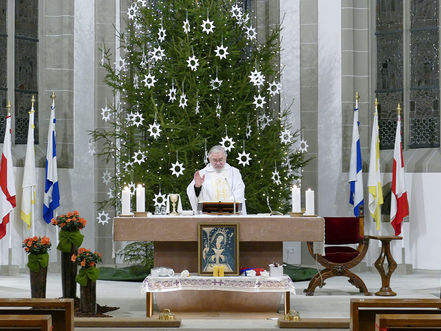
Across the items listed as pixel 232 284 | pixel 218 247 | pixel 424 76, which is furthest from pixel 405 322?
pixel 424 76

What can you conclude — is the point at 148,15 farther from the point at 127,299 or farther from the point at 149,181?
the point at 127,299

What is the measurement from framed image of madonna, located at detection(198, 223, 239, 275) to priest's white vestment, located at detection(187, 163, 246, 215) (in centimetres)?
100

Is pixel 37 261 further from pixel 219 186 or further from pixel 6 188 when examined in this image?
pixel 6 188

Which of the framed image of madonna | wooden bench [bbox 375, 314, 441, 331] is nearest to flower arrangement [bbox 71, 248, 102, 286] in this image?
the framed image of madonna

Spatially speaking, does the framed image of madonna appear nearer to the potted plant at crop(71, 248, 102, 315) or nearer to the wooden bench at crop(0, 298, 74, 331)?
the potted plant at crop(71, 248, 102, 315)

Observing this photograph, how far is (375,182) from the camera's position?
41.4ft

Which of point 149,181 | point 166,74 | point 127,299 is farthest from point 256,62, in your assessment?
point 127,299

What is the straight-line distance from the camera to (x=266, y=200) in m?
11.9

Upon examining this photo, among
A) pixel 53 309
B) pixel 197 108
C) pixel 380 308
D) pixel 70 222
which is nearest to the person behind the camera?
pixel 53 309

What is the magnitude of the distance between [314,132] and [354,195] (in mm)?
1306

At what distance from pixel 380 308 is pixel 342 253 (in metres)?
4.28

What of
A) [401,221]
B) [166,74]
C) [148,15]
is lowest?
[401,221]

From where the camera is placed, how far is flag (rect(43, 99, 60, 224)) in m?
12.8

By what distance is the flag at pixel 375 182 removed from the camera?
41.5 ft
